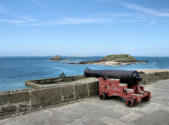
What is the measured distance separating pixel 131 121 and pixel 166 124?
0.89 m

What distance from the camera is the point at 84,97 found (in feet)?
22.7

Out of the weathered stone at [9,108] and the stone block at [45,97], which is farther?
the stone block at [45,97]

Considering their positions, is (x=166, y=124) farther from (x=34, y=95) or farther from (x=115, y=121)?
(x=34, y=95)

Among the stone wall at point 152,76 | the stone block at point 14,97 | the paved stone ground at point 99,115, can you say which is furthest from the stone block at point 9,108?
the stone wall at point 152,76

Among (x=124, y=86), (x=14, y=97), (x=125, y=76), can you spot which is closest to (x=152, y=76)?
(x=125, y=76)

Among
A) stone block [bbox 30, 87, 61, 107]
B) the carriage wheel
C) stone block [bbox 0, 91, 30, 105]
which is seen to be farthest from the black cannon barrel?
stone block [bbox 0, 91, 30, 105]

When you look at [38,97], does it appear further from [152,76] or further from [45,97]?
[152,76]

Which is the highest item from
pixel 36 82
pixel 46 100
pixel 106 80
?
pixel 106 80

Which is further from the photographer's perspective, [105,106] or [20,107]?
[105,106]

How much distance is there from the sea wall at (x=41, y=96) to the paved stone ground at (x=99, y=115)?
1.04 ft

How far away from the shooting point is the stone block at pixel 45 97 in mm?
5527

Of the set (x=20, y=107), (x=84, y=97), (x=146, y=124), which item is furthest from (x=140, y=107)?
(x=20, y=107)

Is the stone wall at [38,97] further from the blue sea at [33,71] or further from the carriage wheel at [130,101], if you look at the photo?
the blue sea at [33,71]

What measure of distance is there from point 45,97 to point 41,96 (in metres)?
0.16
